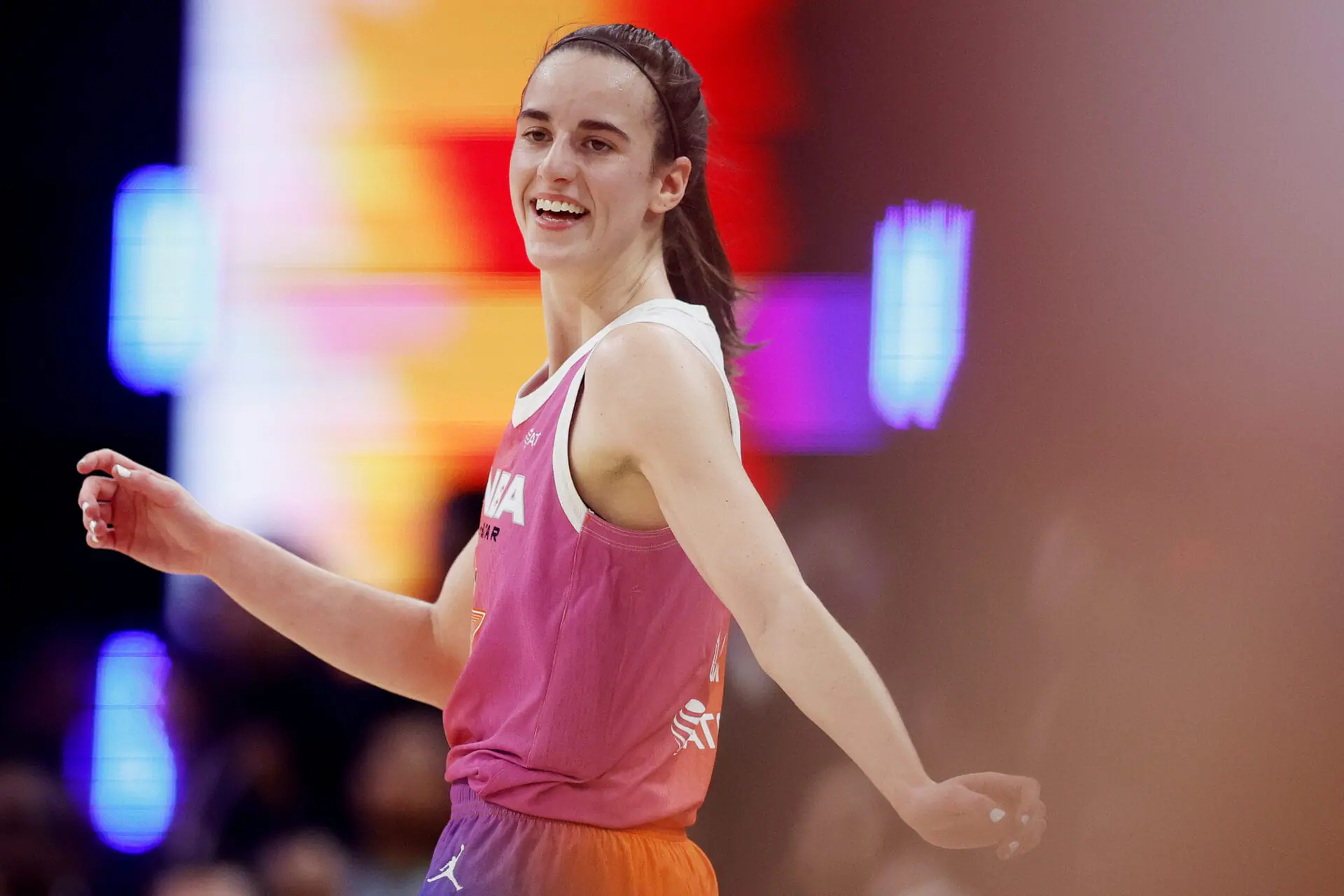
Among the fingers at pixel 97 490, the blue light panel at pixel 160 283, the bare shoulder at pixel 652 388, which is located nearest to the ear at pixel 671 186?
the bare shoulder at pixel 652 388

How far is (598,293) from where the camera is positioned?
5.69 feet

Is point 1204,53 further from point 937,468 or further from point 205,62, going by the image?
point 205,62

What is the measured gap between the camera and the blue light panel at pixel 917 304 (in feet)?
7.95

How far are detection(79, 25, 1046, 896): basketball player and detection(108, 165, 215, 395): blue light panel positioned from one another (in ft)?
1.90

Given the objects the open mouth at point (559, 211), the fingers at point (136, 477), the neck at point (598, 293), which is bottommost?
the fingers at point (136, 477)

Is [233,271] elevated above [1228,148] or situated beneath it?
situated beneath

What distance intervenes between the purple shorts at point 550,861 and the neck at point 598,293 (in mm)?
578

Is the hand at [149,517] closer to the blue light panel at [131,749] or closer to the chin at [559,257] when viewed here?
the blue light panel at [131,749]

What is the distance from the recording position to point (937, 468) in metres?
2.44

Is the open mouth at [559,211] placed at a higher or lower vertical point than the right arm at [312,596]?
higher

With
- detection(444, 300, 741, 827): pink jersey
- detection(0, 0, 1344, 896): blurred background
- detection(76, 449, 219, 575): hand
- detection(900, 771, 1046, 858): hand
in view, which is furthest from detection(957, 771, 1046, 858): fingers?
detection(76, 449, 219, 575): hand

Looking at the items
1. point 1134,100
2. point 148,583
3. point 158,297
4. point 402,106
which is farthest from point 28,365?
point 1134,100

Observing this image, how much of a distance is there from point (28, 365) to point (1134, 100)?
6.67ft

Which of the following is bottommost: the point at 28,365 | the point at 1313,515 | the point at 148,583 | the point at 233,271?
the point at 148,583
